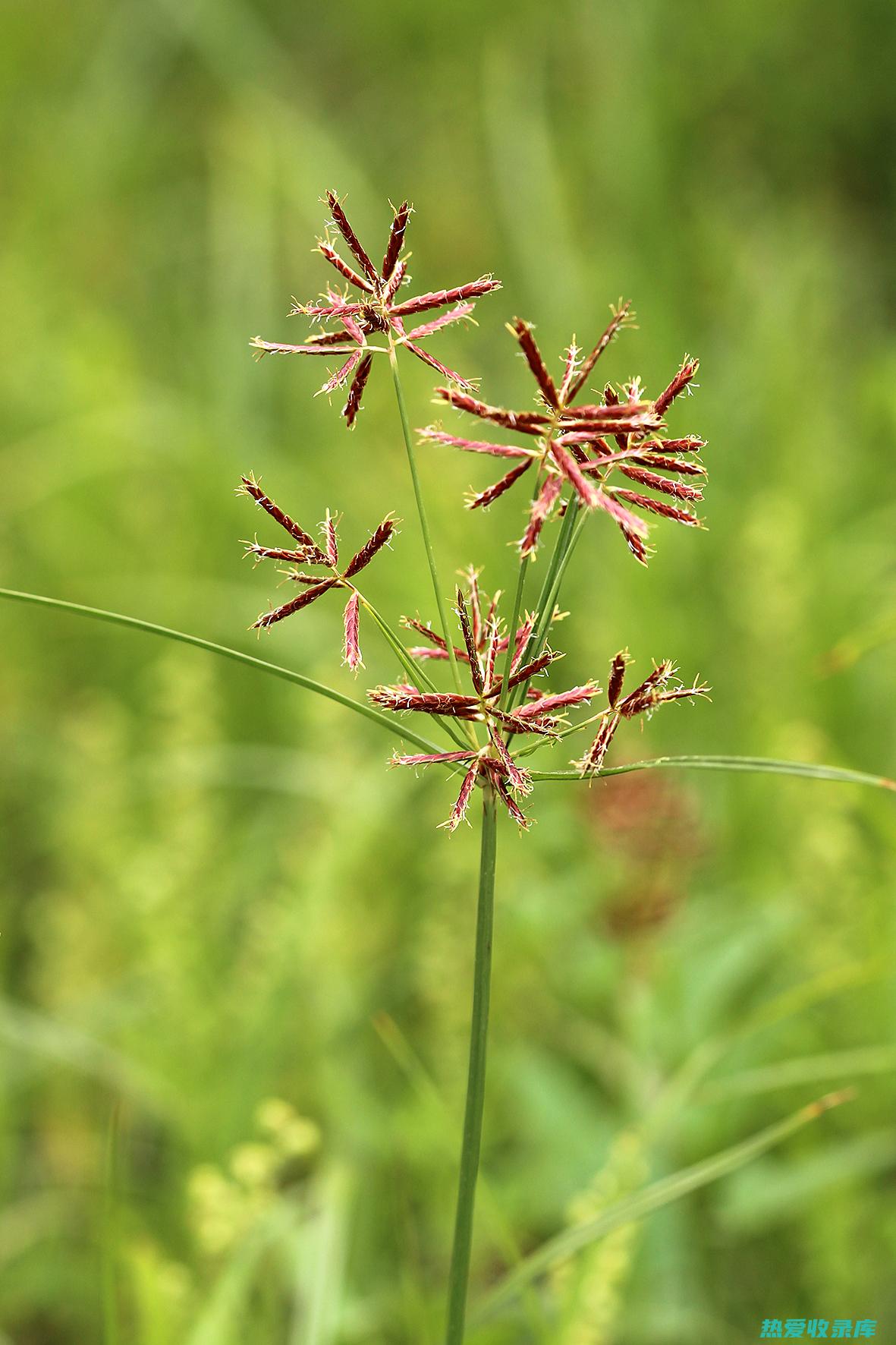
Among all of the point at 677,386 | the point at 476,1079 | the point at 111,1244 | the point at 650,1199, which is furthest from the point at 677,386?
the point at 111,1244

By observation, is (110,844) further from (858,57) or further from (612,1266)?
(858,57)

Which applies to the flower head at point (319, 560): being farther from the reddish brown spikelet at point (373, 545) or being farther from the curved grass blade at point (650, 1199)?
the curved grass blade at point (650, 1199)

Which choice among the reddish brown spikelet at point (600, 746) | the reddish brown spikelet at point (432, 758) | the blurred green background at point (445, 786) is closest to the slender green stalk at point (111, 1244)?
the blurred green background at point (445, 786)

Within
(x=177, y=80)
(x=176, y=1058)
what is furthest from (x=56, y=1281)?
(x=177, y=80)

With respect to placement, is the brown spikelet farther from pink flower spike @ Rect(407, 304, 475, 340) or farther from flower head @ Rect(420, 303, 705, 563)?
pink flower spike @ Rect(407, 304, 475, 340)

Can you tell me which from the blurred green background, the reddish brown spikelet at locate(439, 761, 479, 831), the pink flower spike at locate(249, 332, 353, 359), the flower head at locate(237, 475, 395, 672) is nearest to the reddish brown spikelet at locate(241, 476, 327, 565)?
the flower head at locate(237, 475, 395, 672)

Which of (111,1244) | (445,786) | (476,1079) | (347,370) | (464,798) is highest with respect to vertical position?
(445,786)

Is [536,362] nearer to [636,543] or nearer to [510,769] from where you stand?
[636,543]
